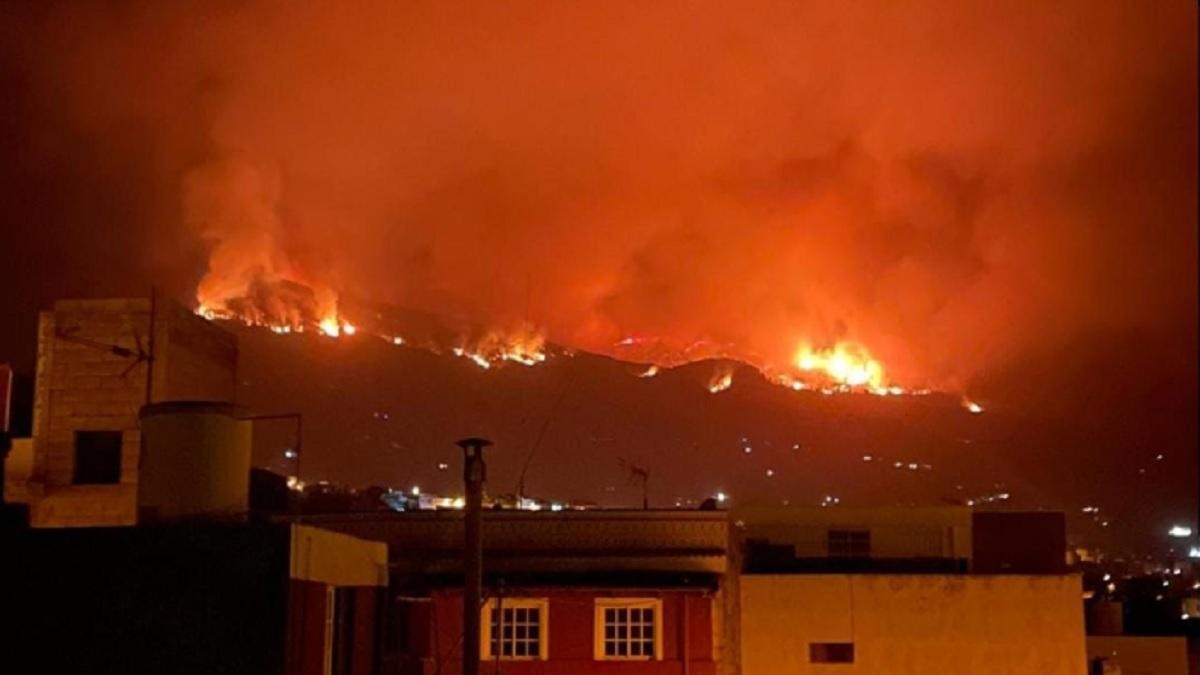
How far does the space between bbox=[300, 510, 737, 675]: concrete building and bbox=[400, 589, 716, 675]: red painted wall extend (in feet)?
0.07

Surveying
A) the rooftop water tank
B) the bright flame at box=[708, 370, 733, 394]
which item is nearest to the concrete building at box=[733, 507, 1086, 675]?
the rooftop water tank

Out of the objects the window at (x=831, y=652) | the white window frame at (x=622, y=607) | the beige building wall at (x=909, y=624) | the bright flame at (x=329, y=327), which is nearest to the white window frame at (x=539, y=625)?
the white window frame at (x=622, y=607)

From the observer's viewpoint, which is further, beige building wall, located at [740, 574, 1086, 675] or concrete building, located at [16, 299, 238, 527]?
beige building wall, located at [740, 574, 1086, 675]

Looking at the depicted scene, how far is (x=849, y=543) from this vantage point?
40406 millimetres

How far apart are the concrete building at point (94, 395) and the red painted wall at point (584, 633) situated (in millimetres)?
7189

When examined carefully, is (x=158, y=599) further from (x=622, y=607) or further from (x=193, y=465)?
(x=622, y=607)

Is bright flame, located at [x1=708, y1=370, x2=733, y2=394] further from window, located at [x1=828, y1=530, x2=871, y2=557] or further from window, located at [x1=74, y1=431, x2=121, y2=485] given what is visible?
window, located at [x1=74, y1=431, x2=121, y2=485]

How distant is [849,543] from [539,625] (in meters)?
12.2

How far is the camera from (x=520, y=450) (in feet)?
284

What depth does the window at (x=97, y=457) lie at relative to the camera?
3303cm

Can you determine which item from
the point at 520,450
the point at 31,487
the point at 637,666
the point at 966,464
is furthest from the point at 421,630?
the point at 966,464

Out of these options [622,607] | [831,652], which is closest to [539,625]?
[622,607]

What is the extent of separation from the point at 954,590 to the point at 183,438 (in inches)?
795

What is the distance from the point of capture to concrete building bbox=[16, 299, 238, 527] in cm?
3266
